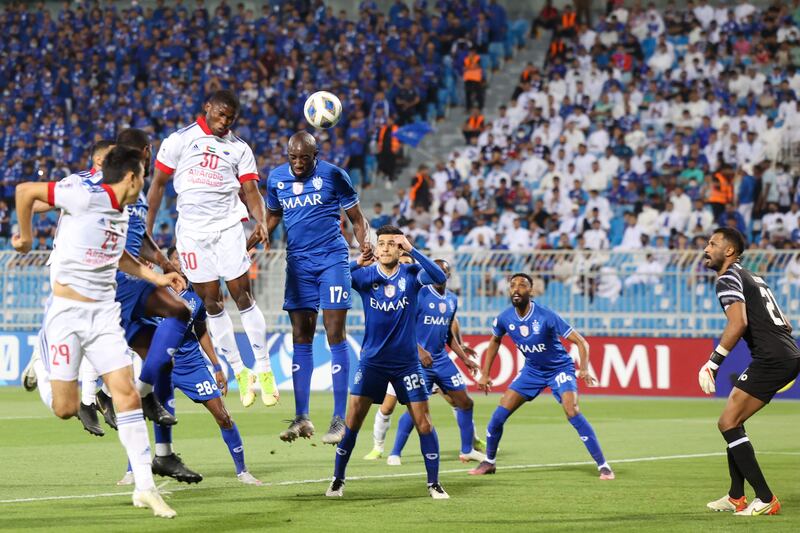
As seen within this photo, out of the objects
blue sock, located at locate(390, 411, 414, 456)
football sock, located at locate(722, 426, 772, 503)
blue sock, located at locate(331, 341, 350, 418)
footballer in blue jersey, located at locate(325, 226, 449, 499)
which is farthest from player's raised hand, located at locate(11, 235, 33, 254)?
blue sock, located at locate(390, 411, 414, 456)

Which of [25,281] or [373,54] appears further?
[373,54]

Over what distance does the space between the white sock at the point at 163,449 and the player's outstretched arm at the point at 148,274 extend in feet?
8.46

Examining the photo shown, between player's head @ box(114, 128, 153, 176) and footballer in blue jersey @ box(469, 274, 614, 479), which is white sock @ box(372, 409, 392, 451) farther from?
player's head @ box(114, 128, 153, 176)

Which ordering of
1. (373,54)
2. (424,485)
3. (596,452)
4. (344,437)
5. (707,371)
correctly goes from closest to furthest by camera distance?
(707,371) → (344,437) → (424,485) → (596,452) → (373,54)

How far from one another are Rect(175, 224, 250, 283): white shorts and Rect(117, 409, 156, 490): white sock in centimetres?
309

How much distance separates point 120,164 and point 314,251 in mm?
3492

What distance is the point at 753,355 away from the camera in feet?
35.2

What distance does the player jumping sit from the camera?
10609 millimetres

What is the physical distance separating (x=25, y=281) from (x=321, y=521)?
17.7 metres

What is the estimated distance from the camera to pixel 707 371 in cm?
1054

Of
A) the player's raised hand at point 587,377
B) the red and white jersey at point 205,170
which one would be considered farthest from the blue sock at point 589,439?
the red and white jersey at point 205,170

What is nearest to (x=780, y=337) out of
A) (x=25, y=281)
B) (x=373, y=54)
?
(x=25, y=281)

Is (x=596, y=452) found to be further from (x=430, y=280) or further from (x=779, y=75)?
(x=779, y=75)

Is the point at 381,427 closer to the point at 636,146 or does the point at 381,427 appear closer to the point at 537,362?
the point at 537,362
